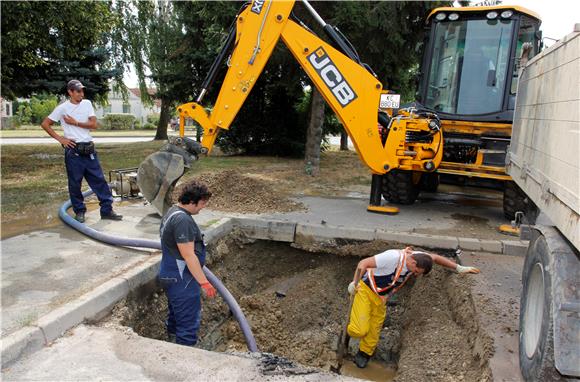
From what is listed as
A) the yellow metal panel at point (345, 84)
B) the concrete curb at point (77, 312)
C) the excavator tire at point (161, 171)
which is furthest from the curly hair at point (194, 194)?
the yellow metal panel at point (345, 84)

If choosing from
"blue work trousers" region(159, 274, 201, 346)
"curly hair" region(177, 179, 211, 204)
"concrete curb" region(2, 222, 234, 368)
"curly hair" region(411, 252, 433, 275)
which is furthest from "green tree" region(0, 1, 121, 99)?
"curly hair" region(411, 252, 433, 275)

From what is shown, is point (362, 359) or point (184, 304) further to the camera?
point (362, 359)

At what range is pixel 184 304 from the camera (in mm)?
3926

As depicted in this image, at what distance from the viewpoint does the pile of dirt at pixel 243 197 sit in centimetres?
771

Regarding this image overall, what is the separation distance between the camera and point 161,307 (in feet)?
15.4

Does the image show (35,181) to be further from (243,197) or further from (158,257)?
(158,257)

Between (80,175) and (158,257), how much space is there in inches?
69.2

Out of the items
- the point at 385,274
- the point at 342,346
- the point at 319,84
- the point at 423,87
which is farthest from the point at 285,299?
the point at 423,87

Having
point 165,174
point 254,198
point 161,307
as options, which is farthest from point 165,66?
point 161,307

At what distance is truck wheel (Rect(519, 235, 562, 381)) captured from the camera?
2752 mm

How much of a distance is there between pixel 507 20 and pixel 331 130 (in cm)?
988

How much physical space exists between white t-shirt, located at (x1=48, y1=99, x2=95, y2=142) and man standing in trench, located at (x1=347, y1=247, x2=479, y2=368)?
3.82 metres

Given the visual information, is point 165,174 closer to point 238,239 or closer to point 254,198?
point 238,239

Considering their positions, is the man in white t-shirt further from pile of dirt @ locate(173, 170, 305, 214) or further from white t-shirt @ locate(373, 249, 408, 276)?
white t-shirt @ locate(373, 249, 408, 276)
